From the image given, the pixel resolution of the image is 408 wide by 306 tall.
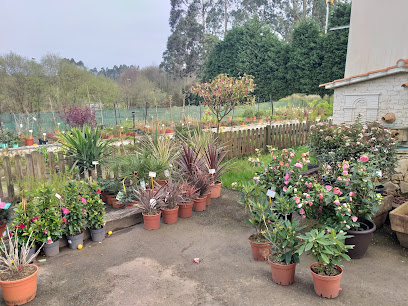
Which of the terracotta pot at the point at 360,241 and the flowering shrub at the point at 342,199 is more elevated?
the flowering shrub at the point at 342,199

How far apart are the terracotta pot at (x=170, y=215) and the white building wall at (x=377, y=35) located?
6.69 meters

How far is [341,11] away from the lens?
20.9 meters

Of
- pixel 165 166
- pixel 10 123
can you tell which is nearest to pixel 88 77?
pixel 10 123

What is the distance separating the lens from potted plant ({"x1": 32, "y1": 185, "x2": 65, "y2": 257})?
314 centimetres

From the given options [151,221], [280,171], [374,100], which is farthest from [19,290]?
[374,100]

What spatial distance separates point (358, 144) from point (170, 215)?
9.99ft

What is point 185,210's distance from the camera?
4.42m

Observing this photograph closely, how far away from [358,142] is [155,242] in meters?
3.28

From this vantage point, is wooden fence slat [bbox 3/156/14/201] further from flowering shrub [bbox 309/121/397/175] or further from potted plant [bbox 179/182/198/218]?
flowering shrub [bbox 309/121/397/175]

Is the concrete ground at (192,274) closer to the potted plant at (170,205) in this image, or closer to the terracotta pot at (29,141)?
the potted plant at (170,205)

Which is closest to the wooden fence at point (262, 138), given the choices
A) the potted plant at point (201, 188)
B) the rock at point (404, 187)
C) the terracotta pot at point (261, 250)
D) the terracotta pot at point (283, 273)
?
the potted plant at point (201, 188)

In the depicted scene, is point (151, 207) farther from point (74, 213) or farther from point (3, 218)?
point (3, 218)

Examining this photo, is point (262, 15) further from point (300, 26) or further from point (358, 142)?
point (358, 142)

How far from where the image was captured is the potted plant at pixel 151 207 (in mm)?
4008
